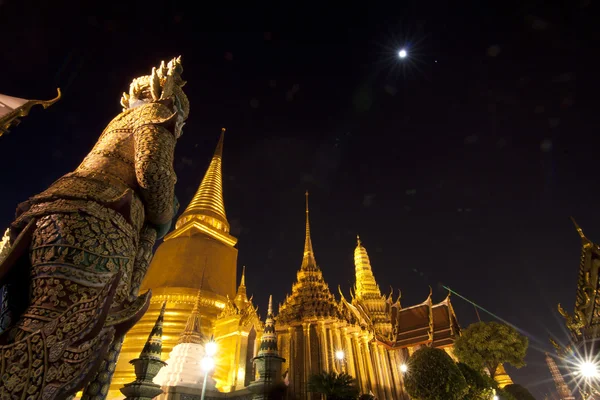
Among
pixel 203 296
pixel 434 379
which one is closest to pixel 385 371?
pixel 434 379

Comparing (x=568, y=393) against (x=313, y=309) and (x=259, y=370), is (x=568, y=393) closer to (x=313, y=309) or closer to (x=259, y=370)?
(x=313, y=309)

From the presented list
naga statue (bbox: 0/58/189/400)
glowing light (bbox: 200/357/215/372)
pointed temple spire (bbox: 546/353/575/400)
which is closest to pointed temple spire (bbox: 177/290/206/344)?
glowing light (bbox: 200/357/215/372)

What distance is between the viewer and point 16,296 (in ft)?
5.46

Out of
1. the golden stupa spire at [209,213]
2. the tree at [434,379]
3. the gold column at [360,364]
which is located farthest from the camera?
the golden stupa spire at [209,213]

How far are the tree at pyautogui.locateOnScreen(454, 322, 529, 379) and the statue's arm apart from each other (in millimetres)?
17233

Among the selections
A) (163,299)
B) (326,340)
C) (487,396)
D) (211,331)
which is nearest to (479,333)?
(487,396)

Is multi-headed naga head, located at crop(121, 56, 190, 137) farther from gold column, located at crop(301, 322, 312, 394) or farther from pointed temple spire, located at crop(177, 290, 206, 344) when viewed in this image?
gold column, located at crop(301, 322, 312, 394)

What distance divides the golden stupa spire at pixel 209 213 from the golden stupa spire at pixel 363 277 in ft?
36.1

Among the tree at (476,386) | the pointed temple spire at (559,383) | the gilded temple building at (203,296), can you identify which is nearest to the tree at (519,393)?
the tree at (476,386)

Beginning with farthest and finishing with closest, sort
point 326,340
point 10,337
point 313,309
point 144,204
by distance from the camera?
point 313,309 < point 326,340 < point 144,204 < point 10,337

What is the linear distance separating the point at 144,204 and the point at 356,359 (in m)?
14.7

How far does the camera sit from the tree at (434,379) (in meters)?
8.20

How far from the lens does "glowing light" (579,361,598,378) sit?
13.3 metres

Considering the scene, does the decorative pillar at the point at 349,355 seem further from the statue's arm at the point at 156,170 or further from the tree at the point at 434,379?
the statue's arm at the point at 156,170
